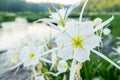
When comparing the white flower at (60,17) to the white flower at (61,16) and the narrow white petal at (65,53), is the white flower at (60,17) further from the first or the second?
the narrow white petal at (65,53)

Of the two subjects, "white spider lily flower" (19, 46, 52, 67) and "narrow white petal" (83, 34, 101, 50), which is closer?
"narrow white petal" (83, 34, 101, 50)

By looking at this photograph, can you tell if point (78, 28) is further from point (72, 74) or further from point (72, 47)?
point (72, 74)

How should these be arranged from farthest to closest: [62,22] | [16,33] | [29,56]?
[16,33]
[29,56]
[62,22]

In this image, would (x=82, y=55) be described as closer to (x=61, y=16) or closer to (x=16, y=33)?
(x=61, y=16)

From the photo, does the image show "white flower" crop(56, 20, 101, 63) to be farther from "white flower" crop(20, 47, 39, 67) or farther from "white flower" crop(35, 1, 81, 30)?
"white flower" crop(20, 47, 39, 67)

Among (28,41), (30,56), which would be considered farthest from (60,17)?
(28,41)

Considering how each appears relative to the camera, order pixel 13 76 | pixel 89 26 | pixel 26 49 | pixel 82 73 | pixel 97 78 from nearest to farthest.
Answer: pixel 89 26, pixel 26 49, pixel 82 73, pixel 97 78, pixel 13 76

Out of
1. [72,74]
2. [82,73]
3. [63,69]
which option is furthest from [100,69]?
[72,74]

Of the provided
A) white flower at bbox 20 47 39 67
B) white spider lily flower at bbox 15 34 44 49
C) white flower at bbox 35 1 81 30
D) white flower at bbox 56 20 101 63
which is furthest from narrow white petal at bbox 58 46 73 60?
white spider lily flower at bbox 15 34 44 49
